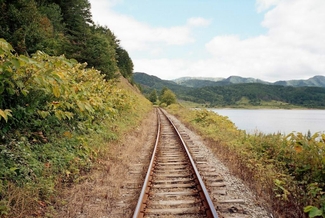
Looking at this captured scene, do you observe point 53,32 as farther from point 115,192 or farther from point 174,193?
point 174,193

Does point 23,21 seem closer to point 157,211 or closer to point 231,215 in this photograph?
point 157,211

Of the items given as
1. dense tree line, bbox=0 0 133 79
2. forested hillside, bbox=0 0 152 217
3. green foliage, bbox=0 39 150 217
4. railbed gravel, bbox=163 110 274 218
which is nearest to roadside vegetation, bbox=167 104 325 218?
railbed gravel, bbox=163 110 274 218

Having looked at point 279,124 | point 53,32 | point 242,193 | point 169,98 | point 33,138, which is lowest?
point 279,124

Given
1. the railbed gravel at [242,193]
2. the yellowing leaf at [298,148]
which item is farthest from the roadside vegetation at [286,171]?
the railbed gravel at [242,193]

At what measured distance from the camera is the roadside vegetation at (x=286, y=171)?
4410 millimetres

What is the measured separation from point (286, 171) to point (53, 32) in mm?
19741

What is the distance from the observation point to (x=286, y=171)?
20.4 feet

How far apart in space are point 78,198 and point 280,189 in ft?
14.3

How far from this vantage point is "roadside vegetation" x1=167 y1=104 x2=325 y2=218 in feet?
14.5

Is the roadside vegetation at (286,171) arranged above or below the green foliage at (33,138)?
below

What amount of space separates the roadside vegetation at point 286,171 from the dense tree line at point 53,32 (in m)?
5.97

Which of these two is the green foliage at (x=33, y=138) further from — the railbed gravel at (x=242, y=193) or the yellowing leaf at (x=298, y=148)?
the yellowing leaf at (x=298, y=148)

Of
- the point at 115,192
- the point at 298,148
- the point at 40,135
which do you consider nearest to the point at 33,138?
the point at 40,135

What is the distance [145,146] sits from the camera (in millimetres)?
10477
